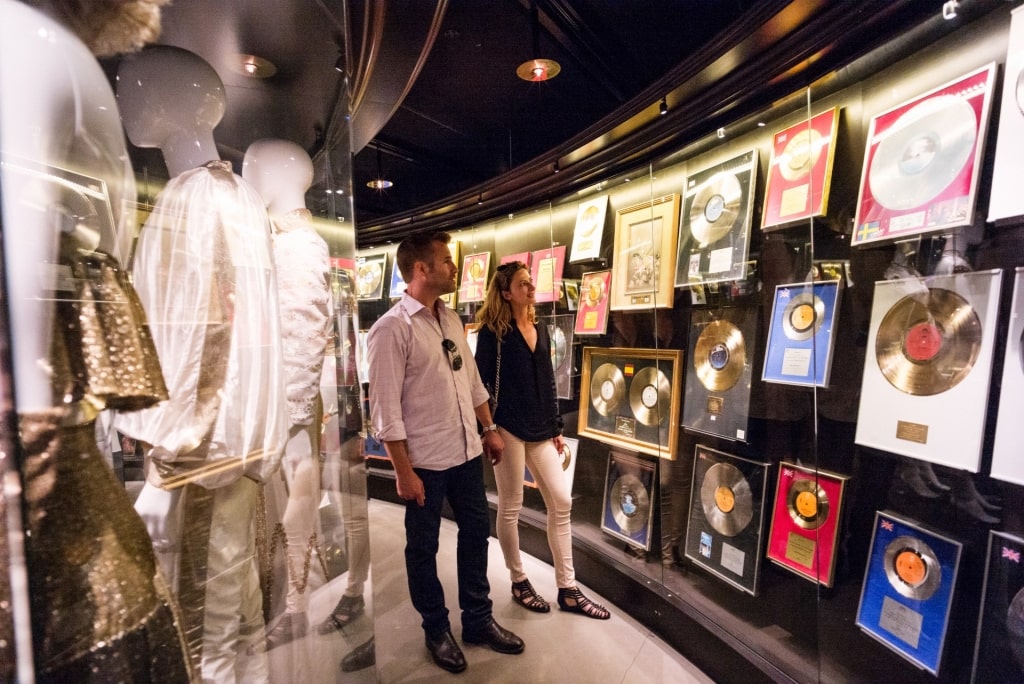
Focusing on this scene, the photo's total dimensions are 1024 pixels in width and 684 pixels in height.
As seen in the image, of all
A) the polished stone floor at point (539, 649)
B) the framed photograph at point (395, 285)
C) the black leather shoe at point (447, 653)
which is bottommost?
the polished stone floor at point (539, 649)

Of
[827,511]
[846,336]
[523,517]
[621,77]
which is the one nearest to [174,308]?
[846,336]

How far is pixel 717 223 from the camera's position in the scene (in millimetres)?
1881

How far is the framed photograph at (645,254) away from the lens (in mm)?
2090

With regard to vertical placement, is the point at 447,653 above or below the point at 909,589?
below

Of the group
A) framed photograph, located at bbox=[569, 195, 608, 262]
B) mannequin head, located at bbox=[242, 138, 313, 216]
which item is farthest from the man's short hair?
framed photograph, located at bbox=[569, 195, 608, 262]

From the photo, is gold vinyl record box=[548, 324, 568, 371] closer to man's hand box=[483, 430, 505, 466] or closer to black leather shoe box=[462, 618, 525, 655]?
man's hand box=[483, 430, 505, 466]

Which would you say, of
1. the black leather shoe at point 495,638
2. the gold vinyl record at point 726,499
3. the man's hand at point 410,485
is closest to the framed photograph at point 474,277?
the man's hand at point 410,485

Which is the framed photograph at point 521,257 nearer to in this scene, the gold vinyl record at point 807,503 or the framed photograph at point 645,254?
the framed photograph at point 645,254

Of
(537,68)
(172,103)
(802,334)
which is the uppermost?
(537,68)

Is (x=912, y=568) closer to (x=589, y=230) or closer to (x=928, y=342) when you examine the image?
(x=928, y=342)

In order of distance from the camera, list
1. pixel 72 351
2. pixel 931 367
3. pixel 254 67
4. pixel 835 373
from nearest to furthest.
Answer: pixel 72 351, pixel 254 67, pixel 931 367, pixel 835 373

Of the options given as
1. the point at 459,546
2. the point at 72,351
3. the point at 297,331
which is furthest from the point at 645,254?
the point at 72,351

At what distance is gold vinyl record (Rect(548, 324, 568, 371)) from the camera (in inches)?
108

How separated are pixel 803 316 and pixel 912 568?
803 mm
